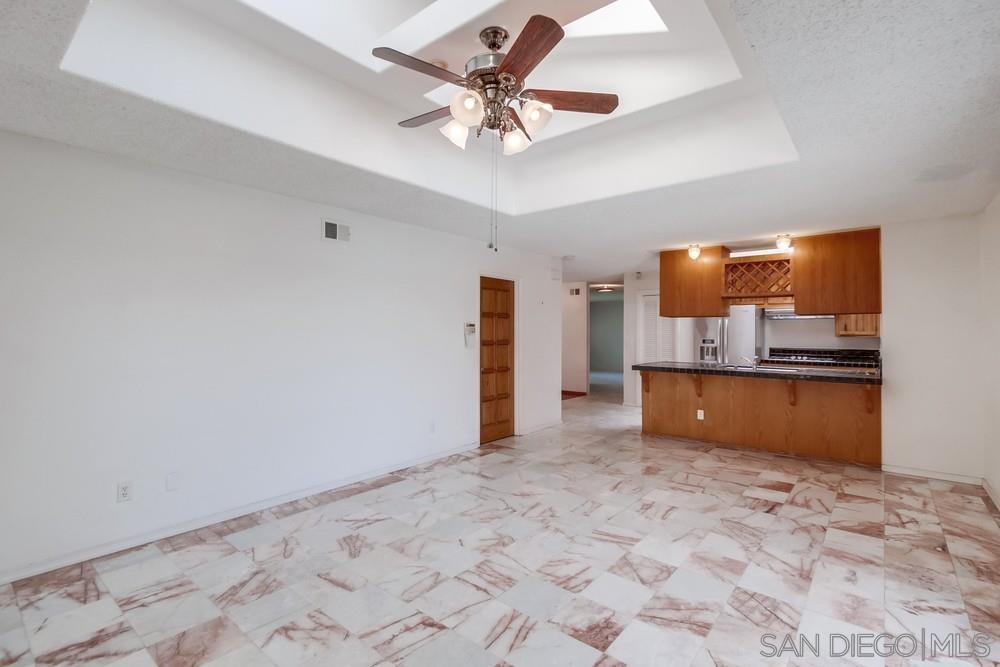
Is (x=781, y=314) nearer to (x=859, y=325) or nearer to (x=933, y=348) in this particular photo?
(x=859, y=325)

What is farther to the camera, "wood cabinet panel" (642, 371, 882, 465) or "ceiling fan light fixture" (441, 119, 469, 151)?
"wood cabinet panel" (642, 371, 882, 465)

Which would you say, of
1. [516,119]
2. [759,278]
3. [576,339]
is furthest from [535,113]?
[576,339]

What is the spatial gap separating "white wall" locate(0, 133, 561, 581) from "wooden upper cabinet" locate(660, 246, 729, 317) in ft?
10.7

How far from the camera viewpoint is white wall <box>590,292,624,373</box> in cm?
1534

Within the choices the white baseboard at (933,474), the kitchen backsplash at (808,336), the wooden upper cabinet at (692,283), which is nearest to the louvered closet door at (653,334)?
the kitchen backsplash at (808,336)

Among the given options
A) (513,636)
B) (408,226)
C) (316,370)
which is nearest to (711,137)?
(408,226)

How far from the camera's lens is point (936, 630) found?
7.06 ft

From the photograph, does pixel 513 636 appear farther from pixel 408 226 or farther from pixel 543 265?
pixel 543 265

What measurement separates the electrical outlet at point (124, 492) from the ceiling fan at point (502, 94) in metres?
2.83

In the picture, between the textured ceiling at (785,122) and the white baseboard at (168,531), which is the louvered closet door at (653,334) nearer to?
the textured ceiling at (785,122)

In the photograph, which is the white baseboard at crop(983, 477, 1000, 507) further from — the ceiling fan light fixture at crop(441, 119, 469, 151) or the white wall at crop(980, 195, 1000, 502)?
the ceiling fan light fixture at crop(441, 119, 469, 151)

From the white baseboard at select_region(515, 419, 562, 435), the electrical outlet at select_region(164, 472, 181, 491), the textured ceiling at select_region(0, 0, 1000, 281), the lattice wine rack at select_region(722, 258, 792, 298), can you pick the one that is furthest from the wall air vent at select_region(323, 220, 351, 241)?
the lattice wine rack at select_region(722, 258, 792, 298)

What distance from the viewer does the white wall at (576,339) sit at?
994cm

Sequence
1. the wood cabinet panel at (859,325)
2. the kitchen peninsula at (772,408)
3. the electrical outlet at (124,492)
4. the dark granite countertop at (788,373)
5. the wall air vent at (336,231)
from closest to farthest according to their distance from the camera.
Result: the electrical outlet at (124,492), the wall air vent at (336,231), the dark granite countertop at (788,373), the kitchen peninsula at (772,408), the wood cabinet panel at (859,325)
